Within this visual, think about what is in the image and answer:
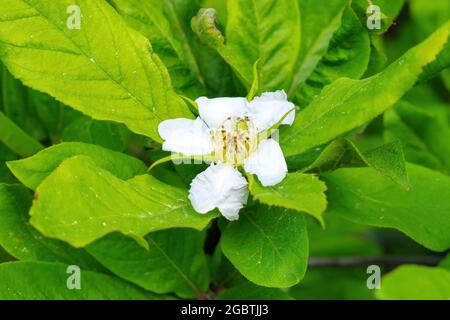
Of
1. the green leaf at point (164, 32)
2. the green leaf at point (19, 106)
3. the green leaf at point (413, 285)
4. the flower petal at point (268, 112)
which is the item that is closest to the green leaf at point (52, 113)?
the green leaf at point (19, 106)

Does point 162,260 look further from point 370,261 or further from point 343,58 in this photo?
point 370,261

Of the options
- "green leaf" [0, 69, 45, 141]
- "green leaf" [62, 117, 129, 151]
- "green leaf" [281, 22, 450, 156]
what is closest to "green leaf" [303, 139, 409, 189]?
"green leaf" [281, 22, 450, 156]

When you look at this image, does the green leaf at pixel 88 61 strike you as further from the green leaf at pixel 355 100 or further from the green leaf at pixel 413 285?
the green leaf at pixel 413 285

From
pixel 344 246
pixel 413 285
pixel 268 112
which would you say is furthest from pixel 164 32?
pixel 344 246

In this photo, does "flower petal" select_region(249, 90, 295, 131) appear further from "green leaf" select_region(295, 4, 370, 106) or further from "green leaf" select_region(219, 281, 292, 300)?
"green leaf" select_region(219, 281, 292, 300)

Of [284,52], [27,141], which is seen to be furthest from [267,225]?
[27,141]
